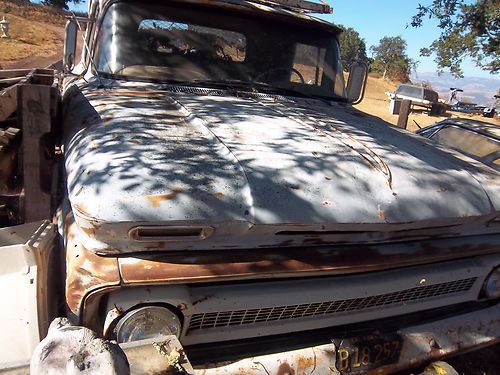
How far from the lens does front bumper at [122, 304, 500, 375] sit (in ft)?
5.12

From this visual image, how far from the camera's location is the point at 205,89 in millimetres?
3180

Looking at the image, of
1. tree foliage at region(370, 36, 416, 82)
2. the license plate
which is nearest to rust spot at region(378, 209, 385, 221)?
the license plate

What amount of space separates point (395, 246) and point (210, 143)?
0.98 m

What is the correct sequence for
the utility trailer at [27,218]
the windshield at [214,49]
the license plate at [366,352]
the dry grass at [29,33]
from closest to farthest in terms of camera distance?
the utility trailer at [27,218] < the license plate at [366,352] < the windshield at [214,49] < the dry grass at [29,33]

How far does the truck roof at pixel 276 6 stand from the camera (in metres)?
3.29

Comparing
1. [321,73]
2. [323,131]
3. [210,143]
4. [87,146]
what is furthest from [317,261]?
[321,73]

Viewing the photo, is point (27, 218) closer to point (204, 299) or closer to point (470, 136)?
point (204, 299)

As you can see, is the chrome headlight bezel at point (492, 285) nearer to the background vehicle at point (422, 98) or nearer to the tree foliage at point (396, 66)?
the background vehicle at point (422, 98)

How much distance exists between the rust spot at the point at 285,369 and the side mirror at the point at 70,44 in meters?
2.88

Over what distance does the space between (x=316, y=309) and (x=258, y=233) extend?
0.51 m

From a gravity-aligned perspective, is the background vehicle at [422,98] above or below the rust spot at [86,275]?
below

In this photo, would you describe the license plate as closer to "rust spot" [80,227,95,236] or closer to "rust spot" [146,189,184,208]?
"rust spot" [146,189,184,208]

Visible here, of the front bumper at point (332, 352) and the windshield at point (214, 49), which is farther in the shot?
the windshield at point (214, 49)

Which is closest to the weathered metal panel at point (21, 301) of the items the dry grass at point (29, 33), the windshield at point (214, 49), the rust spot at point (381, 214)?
the rust spot at point (381, 214)
